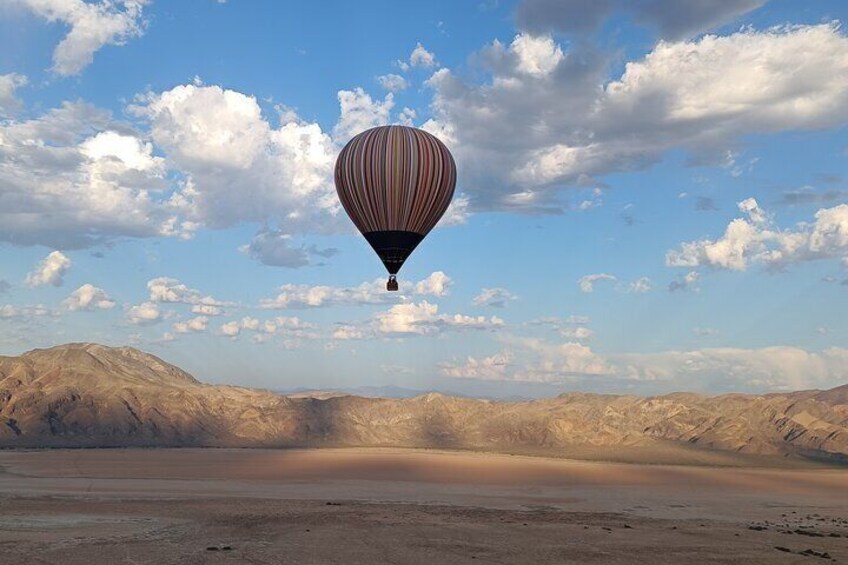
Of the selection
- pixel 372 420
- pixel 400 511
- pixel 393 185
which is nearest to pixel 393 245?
pixel 393 185

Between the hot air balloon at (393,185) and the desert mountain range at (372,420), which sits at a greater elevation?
the hot air balloon at (393,185)

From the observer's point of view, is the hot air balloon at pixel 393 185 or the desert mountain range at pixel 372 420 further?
the desert mountain range at pixel 372 420

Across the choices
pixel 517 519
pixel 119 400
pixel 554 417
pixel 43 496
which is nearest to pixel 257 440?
pixel 119 400

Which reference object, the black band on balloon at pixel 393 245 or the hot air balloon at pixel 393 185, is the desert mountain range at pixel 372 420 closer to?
the black band on balloon at pixel 393 245

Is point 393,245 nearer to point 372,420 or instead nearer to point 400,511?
point 400,511

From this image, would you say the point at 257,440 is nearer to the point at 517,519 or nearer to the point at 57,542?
the point at 517,519

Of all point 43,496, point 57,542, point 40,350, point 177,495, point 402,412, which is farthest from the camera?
point 40,350

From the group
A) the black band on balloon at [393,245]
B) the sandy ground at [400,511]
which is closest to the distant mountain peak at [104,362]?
the sandy ground at [400,511]
